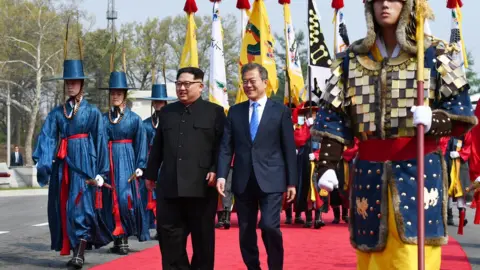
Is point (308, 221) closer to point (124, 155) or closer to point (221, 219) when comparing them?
point (221, 219)

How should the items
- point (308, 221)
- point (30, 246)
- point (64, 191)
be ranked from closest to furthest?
1. point (64, 191)
2. point (30, 246)
3. point (308, 221)

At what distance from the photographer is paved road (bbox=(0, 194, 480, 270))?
1077cm

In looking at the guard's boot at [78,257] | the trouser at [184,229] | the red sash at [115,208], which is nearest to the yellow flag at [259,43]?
the red sash at [115,208]

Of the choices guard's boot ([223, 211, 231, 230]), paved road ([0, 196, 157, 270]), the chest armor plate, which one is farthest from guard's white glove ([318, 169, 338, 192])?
guard's boot ([223, 211, 231, 230])

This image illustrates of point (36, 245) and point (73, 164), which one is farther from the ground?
point (73, 164)

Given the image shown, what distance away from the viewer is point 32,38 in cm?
5469

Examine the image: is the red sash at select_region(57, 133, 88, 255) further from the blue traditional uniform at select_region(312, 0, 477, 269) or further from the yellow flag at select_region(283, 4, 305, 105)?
the yellow flag at select_region(283, 4, 305, 105)

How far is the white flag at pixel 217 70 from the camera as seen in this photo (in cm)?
Answer: 1681

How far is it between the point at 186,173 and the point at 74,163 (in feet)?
9.05

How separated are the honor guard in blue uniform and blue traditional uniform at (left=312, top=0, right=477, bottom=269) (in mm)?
5239

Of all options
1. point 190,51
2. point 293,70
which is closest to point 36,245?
point 190,51

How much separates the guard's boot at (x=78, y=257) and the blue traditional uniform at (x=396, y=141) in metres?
4.96

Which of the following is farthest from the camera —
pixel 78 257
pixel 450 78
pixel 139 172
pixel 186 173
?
pixel 139 172

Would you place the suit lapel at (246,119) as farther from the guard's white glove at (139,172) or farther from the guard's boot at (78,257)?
the guard's white glove at (139,172)
